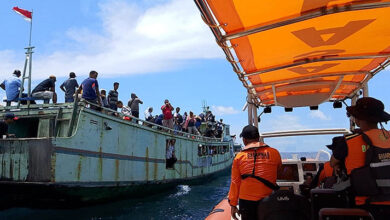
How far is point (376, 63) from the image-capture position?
193 inches

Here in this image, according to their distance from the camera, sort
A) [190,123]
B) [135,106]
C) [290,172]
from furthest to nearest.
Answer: [190,123] → [135,106] → [290,172]

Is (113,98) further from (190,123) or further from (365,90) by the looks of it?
(365,90)

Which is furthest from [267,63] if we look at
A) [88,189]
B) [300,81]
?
[88,189]

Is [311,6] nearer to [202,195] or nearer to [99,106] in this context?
[99,106]

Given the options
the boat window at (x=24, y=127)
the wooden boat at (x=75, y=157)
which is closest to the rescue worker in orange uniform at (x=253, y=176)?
the wooden boat at (x=75, y=157)

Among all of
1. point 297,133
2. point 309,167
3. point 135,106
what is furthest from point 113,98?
point 309,167

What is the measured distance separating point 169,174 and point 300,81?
1108cm

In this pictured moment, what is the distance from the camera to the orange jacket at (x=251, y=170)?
3248 mm

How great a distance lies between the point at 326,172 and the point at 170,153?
1252cm

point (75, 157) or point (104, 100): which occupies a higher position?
point (104, 100)

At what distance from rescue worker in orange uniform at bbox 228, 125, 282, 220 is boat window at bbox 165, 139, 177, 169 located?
12.4 metres

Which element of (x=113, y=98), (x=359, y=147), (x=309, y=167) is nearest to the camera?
(x=359, y=147)

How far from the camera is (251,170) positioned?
3.30 metres

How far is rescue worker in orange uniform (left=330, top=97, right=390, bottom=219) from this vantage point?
95.0 inches
